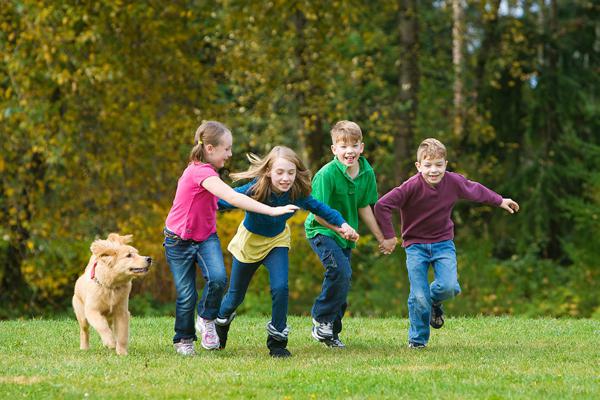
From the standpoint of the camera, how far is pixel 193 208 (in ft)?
28.2

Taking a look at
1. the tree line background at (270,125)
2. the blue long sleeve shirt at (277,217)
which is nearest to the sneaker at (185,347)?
the blue long sleeve shirt at (277,217)

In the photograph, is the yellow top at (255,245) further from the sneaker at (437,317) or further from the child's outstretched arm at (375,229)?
the sneaker at (437,317)

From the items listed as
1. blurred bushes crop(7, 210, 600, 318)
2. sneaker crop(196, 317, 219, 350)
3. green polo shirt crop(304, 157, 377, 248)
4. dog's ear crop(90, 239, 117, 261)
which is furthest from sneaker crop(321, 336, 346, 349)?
blurred bushes crop(7, 210, 600, 318)

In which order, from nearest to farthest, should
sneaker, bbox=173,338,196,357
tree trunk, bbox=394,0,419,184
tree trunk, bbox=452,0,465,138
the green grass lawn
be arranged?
the green grass lawn, sneaker, bbox=173,338,196,357, tree trunk, bbox=394,0,419,184, tree trunk, bbox=452,0,465,138

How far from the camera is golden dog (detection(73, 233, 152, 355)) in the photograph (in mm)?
8539

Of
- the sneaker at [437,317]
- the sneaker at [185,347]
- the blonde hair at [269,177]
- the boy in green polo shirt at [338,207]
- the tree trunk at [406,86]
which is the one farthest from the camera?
the tree trunk at [406,86]

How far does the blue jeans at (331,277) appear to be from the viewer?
895 cm

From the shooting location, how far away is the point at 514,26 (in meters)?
20.8

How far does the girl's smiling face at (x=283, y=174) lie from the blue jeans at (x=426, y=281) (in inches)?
57.9

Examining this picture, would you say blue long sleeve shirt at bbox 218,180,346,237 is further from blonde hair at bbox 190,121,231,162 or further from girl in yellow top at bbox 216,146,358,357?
blonde hair at bbox 190,121,231,162

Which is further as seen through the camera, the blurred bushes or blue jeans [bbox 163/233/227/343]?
the blurred bushes

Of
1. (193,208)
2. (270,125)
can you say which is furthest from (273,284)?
(270,125)

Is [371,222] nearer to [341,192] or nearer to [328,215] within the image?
[341,192]

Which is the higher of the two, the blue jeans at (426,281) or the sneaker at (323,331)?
the blue jeans at (426,281)
